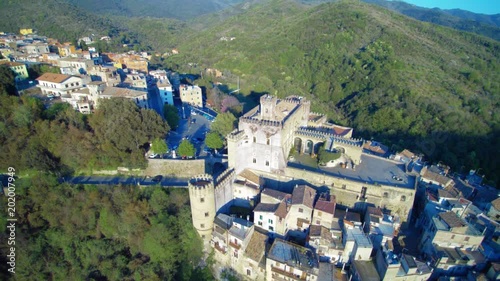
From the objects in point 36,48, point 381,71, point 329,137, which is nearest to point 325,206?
point 329,137

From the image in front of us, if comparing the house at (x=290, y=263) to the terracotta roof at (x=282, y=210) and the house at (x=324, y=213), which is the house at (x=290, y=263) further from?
the house at (x=324, y=213)

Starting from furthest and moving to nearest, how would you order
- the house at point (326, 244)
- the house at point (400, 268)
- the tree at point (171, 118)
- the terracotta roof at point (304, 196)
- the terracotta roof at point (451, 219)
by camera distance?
the tree at point (171, 118)
the terracotta roof at point (304, 196)
the terracotta roof at point (451, 219)
the house at point (326, 244)
the house at point (400, 268)

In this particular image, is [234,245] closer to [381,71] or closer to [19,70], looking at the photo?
[19,70]

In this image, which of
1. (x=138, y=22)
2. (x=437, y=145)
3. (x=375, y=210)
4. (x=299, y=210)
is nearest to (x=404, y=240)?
(x=375, y=210)

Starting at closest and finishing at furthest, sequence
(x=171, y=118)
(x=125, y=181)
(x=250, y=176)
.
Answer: (x=250, y=176), (x=125, y=181), (x=171, y=118)


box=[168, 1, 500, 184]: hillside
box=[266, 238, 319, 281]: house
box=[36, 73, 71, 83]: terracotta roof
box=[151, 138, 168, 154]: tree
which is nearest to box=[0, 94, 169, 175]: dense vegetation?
box=[151, 138, 168, 154]: tree

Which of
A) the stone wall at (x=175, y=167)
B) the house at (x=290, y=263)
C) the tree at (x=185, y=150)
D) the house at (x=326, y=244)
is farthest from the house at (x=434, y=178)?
the tree at (x=185, y=150)
